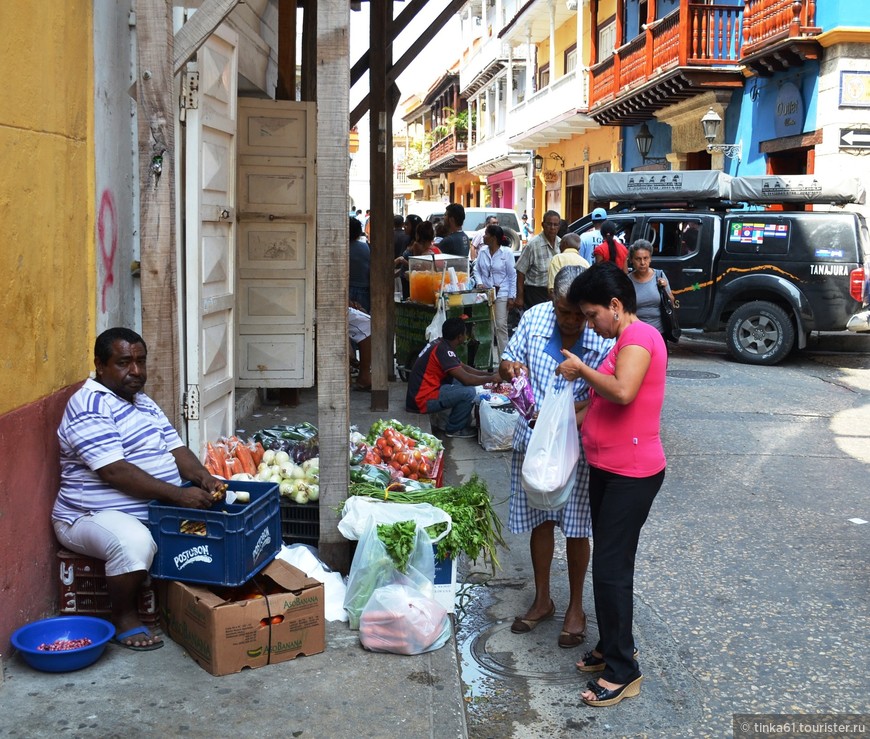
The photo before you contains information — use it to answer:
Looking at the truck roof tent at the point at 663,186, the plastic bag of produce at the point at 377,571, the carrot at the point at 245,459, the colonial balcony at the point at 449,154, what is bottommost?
A: the plastic bag of produce at the point at 377,571

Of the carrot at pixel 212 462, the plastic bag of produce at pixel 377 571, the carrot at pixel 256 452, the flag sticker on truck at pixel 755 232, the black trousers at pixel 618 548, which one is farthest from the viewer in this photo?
the flag sticker on truck at pixel 755 232

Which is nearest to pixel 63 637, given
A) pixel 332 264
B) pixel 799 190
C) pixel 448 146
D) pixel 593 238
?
pixel 332 264

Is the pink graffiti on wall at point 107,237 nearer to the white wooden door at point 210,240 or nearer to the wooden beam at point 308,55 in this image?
the white wooden door at point 210,240

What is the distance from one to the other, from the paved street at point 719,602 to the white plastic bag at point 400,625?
284 mm

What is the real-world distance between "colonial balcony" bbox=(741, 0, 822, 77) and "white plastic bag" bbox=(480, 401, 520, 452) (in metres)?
11.7

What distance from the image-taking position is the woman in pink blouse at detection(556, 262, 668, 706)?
3.99 metres

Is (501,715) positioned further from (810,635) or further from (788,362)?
(788,362)

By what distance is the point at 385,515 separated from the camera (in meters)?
4.95

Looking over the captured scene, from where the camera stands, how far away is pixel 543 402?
4527mm

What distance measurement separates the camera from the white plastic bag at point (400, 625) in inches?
172

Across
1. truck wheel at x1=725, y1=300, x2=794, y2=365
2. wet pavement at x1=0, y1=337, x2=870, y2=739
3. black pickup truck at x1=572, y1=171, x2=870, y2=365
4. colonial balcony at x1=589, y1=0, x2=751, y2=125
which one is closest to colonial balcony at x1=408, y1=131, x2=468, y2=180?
colonial balcony at x1=589, y1=0, x2=751, y2=125

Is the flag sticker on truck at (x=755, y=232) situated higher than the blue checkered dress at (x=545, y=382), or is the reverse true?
the flag sticker on truck at (x=755, y=232)

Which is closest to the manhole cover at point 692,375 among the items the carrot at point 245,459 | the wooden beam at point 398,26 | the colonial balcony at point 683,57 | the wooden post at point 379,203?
the wooden post at point 379,203

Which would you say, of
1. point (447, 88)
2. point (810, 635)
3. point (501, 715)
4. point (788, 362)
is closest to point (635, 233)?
point (788, 362)
